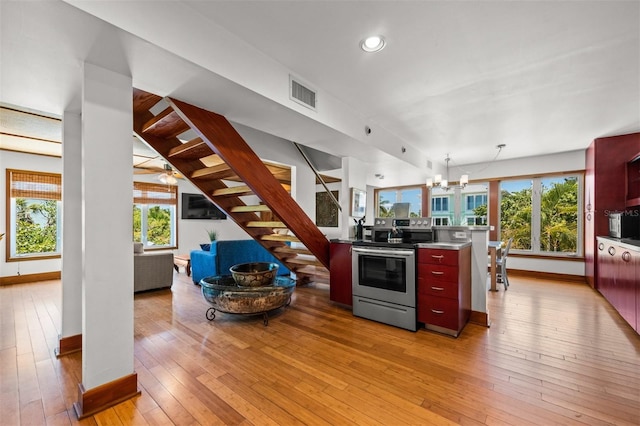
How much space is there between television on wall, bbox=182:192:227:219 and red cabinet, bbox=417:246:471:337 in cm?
625

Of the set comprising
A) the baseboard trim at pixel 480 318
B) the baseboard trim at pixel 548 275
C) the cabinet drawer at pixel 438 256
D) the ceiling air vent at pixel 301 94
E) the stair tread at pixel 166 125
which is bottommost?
the baseboard trim at pixel 548 275

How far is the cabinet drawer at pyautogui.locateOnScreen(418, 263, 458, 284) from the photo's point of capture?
2.75m

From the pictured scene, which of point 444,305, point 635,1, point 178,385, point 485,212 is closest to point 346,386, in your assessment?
point 178,385

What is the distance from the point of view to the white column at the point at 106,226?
1.72 meters

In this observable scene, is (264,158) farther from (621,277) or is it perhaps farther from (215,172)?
(621,277)

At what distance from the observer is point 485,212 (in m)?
6.51

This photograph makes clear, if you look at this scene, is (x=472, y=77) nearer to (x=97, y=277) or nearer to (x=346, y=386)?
(x=346, y=386)

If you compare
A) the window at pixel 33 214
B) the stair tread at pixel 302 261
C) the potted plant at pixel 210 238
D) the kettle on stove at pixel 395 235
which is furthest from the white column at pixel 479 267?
the window at pixel 33 214

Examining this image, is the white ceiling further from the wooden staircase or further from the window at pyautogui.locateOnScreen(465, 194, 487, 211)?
the window at pyautogui.locateOnScreen(465, 194, 487, 211)

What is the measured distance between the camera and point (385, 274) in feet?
10.3

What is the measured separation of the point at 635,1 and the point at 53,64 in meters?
3.75

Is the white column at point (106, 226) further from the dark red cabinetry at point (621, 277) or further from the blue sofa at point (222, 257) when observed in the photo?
the dark red cabinetry at point (621, 277)

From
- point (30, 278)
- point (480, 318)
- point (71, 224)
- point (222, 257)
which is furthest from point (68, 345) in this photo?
point (30, 278)

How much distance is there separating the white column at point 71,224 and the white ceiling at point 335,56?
24 cm
